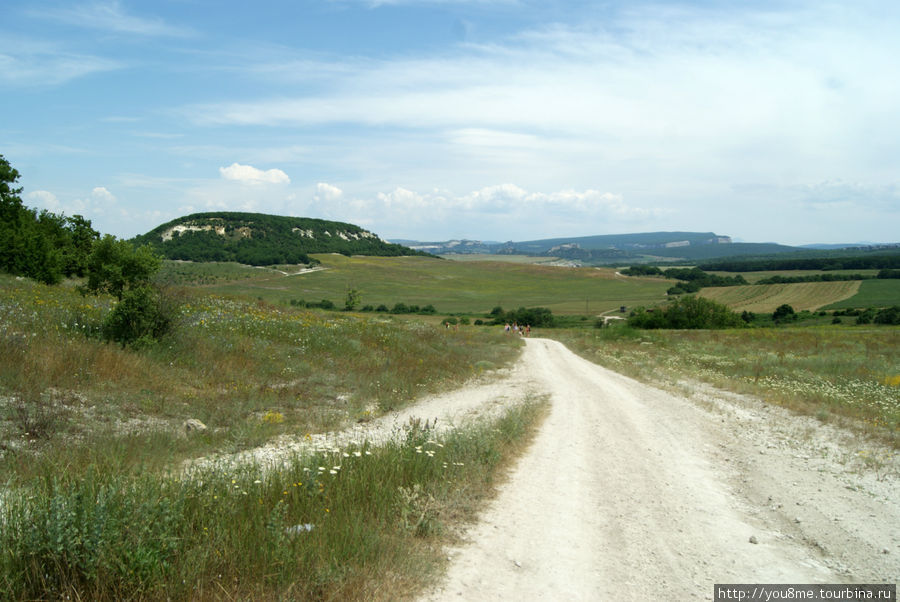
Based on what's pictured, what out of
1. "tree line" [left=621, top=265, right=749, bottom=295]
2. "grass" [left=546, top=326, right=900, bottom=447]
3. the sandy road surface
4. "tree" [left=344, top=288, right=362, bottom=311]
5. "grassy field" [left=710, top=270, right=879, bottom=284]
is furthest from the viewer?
"grassy field" [left=710, top=270, right=879, bottom=284]

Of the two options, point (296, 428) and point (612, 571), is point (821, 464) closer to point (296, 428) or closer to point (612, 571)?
point (612, 571)

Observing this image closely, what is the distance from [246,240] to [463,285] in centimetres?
6510

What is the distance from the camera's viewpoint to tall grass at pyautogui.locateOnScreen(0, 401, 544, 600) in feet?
11.7

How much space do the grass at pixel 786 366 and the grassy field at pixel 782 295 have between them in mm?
47109

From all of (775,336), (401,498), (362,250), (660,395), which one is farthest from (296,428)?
(362,250)

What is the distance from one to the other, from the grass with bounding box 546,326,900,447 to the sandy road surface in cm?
303

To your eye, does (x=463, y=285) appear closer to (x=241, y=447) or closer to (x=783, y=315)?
(x=783, y=315)

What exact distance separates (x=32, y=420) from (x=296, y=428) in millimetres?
4124

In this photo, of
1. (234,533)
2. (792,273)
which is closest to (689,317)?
(234,533)

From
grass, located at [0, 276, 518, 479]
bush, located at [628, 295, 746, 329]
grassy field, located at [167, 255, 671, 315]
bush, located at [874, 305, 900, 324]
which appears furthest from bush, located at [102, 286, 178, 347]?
bush, located at [874, 305, 900, 324]

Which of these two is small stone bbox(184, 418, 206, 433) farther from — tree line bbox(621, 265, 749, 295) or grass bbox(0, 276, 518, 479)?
tree line bbox(621, 265, 749, 295)

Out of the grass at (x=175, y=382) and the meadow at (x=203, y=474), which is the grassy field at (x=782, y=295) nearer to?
the grass at (x=175, y=382)

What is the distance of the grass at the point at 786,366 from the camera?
14.0m

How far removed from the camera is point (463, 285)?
5266 inches
